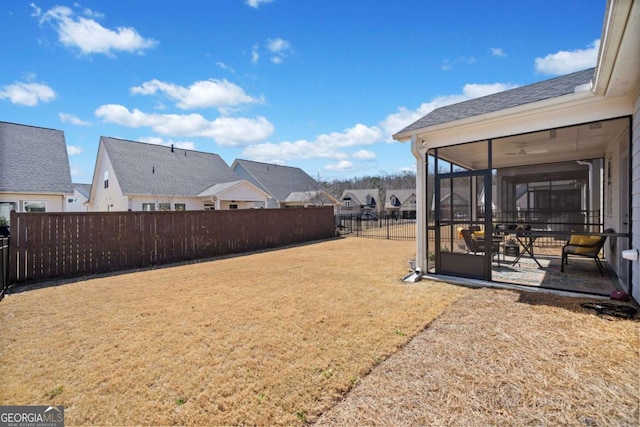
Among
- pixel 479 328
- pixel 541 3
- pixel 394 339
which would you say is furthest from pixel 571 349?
pixel 541 3

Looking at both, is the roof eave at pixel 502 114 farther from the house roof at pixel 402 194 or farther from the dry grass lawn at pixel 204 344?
the house roof at pixel 402 194

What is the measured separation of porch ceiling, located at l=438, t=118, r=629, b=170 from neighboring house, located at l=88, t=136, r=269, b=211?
50.0 ft

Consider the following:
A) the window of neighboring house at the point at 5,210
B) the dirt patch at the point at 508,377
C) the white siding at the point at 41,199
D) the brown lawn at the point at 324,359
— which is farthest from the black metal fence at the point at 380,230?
the window of neighboring house at the point at 5,210

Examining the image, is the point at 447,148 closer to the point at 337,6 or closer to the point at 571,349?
the point at 571,349

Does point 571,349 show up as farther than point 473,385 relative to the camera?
Yes

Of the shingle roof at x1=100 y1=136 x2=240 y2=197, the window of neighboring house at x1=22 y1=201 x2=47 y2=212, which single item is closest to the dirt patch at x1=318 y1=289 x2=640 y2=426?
the window of neighboring house at x1=22 y1=201 x2=47 y2=212

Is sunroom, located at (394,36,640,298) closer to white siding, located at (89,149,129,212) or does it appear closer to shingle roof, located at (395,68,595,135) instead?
shingle roof, located at (395,68,595,135)

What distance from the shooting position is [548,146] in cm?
766

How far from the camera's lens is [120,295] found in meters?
5.51

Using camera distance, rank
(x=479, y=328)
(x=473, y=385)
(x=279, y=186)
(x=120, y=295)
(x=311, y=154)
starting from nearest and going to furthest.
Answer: (x=473, y=385) → (x=479, y=328) → (x=120, y=295) → (x=279, y=186) → (x=311, y=154)

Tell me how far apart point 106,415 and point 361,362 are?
2041 mm

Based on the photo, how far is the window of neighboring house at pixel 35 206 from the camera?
45.3 ft

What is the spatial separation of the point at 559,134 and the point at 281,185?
24049 mm

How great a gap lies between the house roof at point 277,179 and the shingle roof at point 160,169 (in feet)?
13.2
